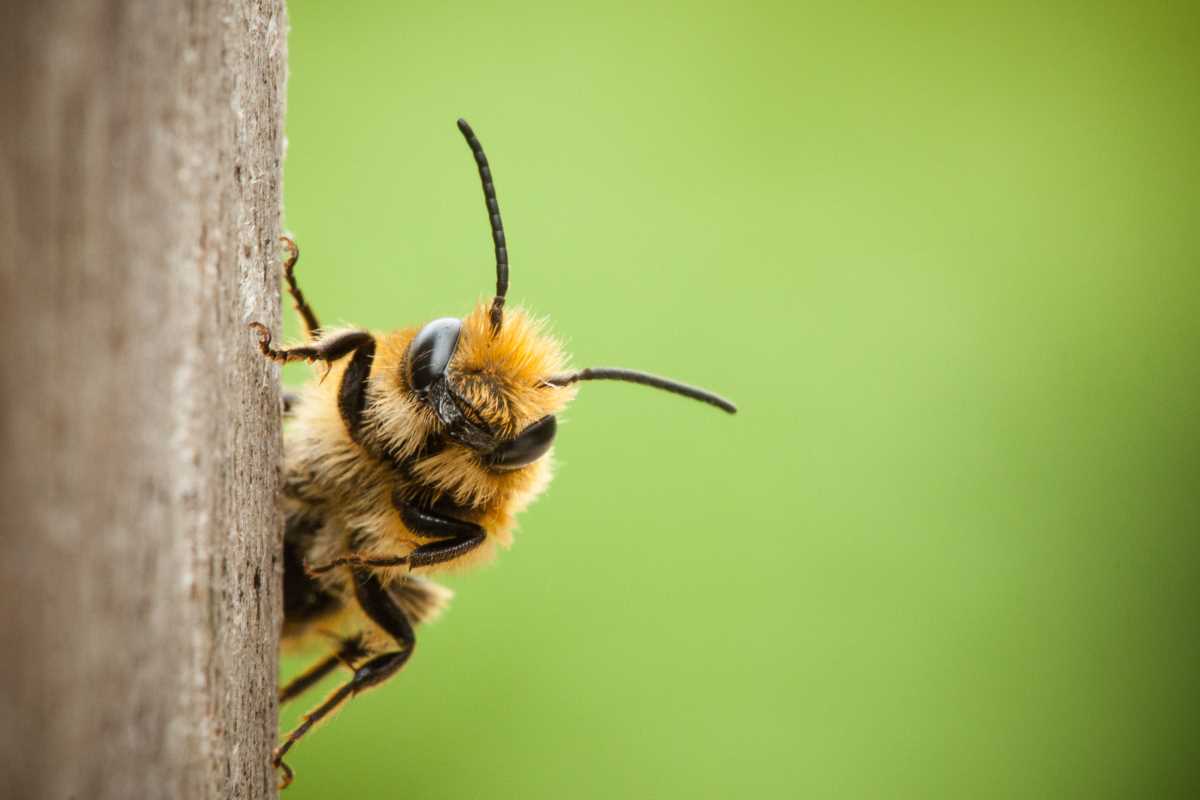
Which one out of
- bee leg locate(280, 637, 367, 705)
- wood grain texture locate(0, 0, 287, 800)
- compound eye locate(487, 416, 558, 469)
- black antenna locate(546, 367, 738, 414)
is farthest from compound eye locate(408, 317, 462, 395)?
wood grain texture locate(0, 0, 287, 800)

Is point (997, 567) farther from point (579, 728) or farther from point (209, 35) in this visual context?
point (209, 35)

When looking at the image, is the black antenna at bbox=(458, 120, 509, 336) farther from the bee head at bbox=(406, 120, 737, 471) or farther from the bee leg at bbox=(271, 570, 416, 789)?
the bee leg at bbox=(271, 570, 416, 789)

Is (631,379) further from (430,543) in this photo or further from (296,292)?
(296,292)

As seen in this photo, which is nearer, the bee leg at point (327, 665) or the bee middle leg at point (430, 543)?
the bee middle leg at point (430, 543)

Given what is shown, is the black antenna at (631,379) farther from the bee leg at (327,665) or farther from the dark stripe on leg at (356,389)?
the bee leg at (327,665)

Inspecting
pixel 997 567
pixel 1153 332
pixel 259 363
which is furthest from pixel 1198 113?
pixel 259 363

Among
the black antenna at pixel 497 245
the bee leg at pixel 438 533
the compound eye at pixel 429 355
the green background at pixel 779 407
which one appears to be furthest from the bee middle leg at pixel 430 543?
the green background at pixel 779 407

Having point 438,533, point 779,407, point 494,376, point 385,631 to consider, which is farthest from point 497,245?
point 779,407
